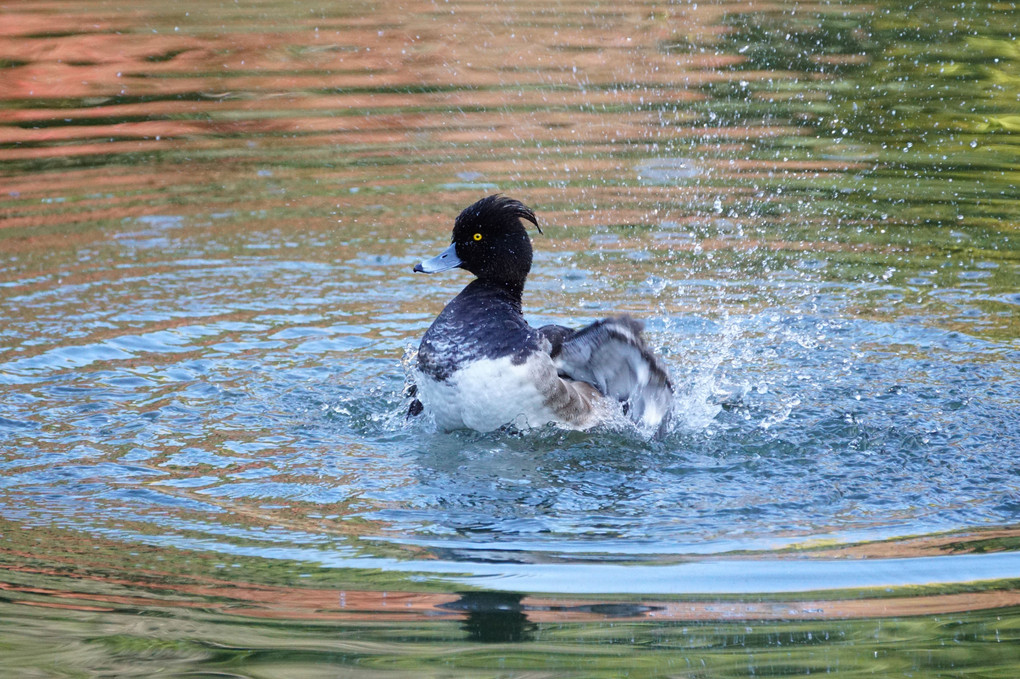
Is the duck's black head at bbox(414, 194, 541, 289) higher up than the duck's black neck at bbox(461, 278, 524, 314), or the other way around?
the duck's black head at bbox(414, 194, 541, 289)

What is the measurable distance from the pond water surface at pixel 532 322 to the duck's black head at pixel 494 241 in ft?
2.92

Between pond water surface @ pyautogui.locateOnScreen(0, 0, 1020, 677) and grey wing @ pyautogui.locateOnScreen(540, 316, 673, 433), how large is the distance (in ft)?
0.67

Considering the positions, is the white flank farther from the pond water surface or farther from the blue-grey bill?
the blue-grey bill

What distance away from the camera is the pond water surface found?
443cm

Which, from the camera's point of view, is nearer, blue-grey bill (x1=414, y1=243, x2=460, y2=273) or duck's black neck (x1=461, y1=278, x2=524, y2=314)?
duck's black neck (x1=461, y1=278, x2=524, y2=314)

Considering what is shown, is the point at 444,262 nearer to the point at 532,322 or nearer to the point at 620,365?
the point at 620,365

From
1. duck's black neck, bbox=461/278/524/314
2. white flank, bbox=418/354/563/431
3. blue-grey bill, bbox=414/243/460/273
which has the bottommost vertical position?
white flank, bbox=418/354/563/431

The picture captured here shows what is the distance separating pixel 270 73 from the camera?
14.8 m

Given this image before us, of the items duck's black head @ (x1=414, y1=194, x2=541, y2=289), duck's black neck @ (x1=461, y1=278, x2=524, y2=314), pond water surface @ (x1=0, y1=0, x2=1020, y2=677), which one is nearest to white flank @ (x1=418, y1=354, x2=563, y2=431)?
pond water surface @ (x1=0, y1=0, x2=1020, y2=677)

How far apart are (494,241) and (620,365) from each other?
96 cm

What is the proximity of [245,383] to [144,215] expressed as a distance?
4.08m

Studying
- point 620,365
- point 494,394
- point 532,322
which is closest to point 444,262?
point 494,394

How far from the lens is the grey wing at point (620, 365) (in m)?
6.06

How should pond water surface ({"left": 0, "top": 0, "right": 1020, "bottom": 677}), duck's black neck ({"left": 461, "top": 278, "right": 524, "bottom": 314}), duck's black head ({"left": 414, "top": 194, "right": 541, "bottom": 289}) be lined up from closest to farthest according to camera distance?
pond water surface ({"left": 0, "top": 0, "right": 1020, "bottom": 677}) < duck's black neck ({"left": 461, "top": 278, "right": 524, "bottom": 314}) < duck's black head ({"left": 414, "top": 194, "right": 541, "bottom": 289})
